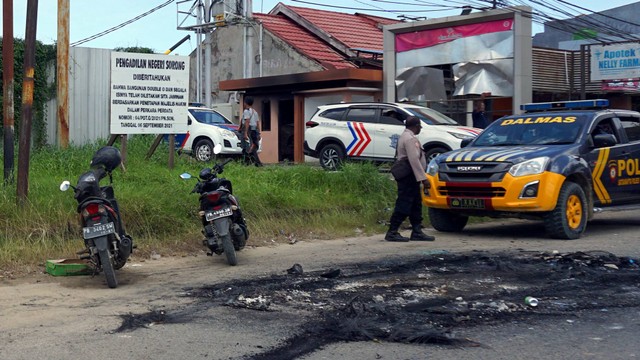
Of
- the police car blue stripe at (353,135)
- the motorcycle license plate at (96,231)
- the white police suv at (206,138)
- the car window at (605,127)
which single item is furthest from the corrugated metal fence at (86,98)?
the car window at (605,127)

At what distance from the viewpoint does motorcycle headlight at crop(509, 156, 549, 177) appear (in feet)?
33.2

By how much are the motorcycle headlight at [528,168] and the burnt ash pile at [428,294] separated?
1.60 metres

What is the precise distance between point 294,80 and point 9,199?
15320mm

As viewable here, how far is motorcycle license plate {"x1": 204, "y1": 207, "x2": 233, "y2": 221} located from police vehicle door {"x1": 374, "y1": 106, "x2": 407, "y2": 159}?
376 inches

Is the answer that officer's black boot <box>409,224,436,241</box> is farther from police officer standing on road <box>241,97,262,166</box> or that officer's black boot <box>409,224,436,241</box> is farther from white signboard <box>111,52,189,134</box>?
police officer standing on road <box>241,97,262,166</box>

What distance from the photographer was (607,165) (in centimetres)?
1123

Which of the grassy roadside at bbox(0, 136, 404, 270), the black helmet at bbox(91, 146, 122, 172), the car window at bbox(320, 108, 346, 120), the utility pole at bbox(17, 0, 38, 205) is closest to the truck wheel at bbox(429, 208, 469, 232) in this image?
the grassy roadside at bbox(0, 136, 404, 270)

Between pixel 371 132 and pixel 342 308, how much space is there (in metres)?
12.1

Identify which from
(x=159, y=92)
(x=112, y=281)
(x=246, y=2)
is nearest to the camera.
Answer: (x=112, y=281)

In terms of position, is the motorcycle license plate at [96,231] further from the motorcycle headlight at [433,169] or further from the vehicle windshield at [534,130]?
the vehicle windshield at [534,130]

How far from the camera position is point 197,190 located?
8703 millimetres

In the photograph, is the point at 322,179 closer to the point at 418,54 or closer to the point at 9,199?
the point at 9,199

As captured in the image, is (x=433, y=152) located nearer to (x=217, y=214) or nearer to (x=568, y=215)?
(x=568, y=215)


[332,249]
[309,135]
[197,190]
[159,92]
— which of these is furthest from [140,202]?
[309,135]
